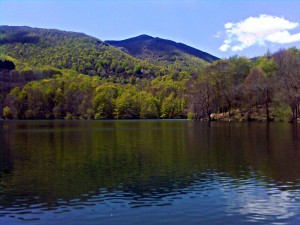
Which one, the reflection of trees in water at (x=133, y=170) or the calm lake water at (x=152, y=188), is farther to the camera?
the reflection of trees in water at (x=133, y=170)

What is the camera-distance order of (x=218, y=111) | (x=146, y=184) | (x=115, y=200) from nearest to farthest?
(x=115, y=200) → (x=146, y=184) → (x=218, y=111)

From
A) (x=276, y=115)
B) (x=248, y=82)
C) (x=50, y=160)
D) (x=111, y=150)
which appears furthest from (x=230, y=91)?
(x=50, y=160)

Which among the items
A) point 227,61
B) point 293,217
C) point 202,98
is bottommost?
point 293,217

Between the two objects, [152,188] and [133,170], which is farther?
[133,170]

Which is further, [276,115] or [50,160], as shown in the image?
[276,115]

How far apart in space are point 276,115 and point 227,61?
1317 inches

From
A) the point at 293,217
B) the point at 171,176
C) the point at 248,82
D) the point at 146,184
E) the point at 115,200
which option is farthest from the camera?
the point at 248,82

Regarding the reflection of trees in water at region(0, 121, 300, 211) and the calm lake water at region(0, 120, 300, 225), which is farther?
the reflection of trees in water at region(0, 121, 300, 211)

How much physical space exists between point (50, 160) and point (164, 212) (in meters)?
22.0

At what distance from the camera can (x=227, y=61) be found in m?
149

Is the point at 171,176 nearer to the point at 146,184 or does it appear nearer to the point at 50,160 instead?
the point at 146,184

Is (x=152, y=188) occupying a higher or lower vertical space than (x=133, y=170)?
lower

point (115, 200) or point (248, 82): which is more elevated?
point (248, 82)

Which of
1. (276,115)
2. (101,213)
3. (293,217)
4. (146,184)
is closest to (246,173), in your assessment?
(146,184)
